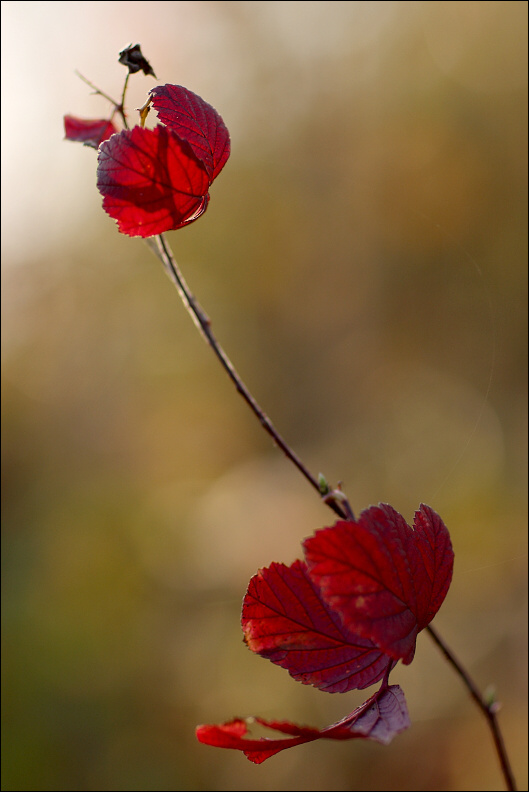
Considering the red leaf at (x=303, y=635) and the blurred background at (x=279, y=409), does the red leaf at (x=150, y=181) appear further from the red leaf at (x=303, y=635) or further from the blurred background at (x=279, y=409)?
the blurred background at (x=279, y=409)

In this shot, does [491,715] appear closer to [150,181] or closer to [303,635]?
[303,635]

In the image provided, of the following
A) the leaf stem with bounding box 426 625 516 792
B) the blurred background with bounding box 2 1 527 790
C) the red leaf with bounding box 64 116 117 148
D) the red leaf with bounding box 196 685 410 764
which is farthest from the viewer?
the blurred background with bounding box 2 1 527 790

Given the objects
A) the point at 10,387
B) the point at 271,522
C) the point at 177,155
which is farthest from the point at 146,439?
the point at 177,155

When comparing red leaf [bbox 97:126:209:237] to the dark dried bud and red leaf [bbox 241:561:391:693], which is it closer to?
the dark dried bud

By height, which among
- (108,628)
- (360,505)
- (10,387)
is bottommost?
(360,505)

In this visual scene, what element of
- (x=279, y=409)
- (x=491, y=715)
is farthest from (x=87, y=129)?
(x=279, y=409)

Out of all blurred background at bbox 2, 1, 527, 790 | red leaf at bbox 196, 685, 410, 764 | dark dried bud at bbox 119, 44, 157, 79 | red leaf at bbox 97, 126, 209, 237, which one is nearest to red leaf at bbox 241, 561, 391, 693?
red leaf at bbox 196, 685, 410, 764

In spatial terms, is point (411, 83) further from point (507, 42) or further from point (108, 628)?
point (108, 628)
